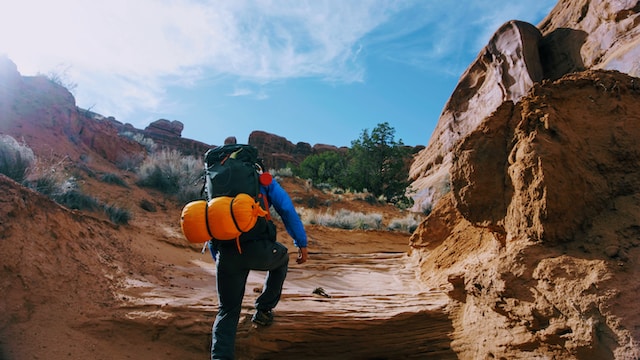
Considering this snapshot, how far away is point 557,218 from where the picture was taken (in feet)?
9.98

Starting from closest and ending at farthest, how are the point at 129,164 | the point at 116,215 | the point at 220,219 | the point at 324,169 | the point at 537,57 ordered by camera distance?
the point at 220,219 < the point at 116,215 < the point at 129,164 < the point at 537,57 < the point at 324,169

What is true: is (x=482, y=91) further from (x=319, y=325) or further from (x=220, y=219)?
(x=220, y=219)

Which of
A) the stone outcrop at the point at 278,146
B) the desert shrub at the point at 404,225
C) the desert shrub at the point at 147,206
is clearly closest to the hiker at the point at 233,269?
the desert shrub at the point at 147,206

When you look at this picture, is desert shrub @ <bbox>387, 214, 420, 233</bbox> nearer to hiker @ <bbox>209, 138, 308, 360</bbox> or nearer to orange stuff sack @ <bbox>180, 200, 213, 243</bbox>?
hiker @ <bbox>209, 138, 308, 360</bbox>

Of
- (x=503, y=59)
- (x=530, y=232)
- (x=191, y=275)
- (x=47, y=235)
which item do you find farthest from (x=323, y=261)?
(x=503, y=59)

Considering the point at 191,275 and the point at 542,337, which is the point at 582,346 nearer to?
the point at 542,337

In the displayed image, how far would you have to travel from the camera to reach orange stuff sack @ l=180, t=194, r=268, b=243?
317cm

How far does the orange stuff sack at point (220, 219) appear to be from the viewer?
317 centimetres

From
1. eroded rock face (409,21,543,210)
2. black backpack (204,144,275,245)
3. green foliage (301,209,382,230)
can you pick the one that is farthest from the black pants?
eroded rock face (409,21,543,210)

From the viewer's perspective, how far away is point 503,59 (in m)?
21.7

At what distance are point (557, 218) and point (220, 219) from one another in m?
2.50

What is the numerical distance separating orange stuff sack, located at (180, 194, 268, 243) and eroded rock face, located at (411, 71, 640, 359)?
2.02 m

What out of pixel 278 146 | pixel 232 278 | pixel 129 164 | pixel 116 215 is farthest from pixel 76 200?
pixel 278 146

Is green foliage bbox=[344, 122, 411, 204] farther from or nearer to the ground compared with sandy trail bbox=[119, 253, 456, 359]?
farther from the ground
